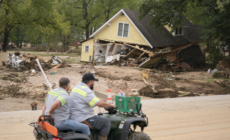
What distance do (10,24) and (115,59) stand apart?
1240 centimetres

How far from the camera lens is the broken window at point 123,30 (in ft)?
108

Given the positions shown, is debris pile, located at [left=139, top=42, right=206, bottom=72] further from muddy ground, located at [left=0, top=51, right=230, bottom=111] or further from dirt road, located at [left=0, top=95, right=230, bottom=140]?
dirt road, located at [left=0, top=95, right=230, bottom=140]

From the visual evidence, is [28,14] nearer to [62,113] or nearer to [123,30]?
[123,30]

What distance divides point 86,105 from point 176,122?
4.91 metres

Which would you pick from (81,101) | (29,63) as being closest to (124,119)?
(81,101)

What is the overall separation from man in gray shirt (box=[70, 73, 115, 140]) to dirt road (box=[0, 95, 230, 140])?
2.59 m

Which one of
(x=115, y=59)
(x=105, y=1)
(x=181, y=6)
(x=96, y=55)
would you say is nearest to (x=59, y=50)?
(x=105, y=1)

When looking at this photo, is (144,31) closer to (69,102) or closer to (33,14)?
(33,14)

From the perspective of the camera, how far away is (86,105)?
502 cm

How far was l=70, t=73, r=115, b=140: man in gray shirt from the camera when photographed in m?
4.95

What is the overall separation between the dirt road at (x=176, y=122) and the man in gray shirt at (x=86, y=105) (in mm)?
2592

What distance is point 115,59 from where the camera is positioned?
31844 mm

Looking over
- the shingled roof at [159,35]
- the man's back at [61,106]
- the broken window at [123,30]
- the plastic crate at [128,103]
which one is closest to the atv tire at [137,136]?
the plastic crate at [128,103]

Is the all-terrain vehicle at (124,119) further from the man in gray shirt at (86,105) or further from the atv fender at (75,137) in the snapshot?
the atv fender at (75,137)
